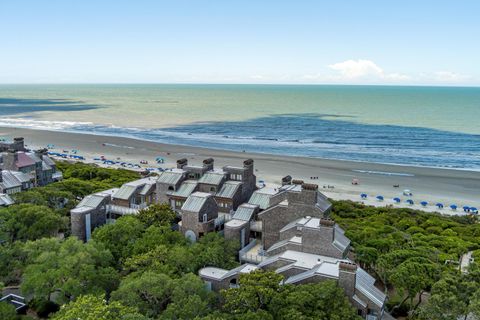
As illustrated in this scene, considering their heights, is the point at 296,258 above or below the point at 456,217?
above

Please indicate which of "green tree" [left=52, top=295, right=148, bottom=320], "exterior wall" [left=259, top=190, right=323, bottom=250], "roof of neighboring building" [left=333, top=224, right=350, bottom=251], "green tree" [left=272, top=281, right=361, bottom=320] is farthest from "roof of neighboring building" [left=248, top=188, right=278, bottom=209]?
"green tree" [left=52, top=295, right=148, bottom=320]

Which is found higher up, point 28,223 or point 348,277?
point 348,277

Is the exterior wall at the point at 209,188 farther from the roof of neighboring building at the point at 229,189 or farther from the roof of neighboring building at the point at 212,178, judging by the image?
the roof of neighboring building at the point at 229,189

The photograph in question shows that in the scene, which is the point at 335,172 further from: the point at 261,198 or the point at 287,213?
the point at 287,213

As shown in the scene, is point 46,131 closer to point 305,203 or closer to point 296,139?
point 296,139

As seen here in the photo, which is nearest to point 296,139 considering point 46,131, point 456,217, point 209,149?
point 209,149

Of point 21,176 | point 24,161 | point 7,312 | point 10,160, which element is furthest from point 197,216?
point 10,160

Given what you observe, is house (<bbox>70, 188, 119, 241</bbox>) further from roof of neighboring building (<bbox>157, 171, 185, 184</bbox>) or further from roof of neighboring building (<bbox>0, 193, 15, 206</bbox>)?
roof of neighboring building (<bbox>0, 193, 15, 206</bbox>)
